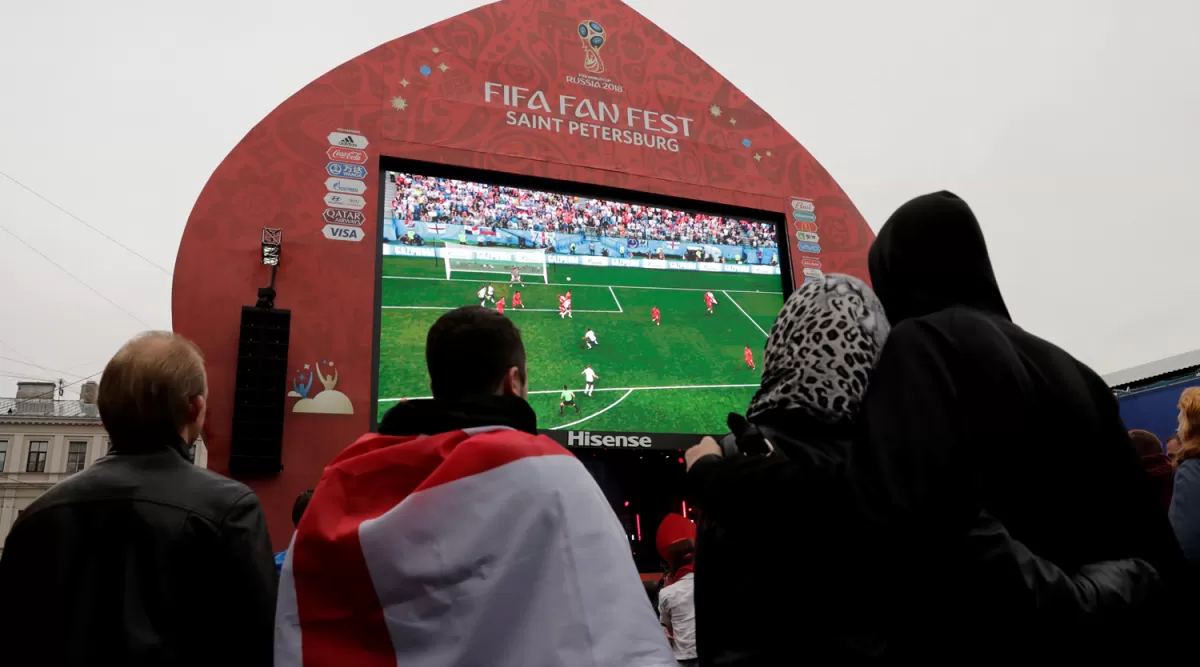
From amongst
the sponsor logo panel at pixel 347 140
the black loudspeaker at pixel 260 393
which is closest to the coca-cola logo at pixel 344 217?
the sponsor logo panel at pixel 347 140

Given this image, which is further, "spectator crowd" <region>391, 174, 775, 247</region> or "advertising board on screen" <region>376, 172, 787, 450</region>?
"spectator crowd" <region>391, 174, 775, 247</region>

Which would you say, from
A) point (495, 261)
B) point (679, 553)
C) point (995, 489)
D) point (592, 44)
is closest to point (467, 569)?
point (995, 489)

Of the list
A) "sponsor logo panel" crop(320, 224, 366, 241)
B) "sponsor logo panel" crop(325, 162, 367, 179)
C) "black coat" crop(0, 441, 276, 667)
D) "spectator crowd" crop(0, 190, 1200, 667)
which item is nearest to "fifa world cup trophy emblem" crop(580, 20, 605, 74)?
"sponsor logo panel" crop(325, 162, 367, 179)

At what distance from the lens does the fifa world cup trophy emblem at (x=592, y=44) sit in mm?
9344

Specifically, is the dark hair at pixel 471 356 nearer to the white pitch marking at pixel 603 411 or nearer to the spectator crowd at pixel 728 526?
the spectator crowd at pixel 728 526

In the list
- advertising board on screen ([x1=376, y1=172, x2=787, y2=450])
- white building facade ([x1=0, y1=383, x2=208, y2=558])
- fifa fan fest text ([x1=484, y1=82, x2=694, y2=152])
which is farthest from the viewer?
white building facade ([x1=0, y1=383, x2=208, y2=558])

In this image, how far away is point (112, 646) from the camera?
5.24ft

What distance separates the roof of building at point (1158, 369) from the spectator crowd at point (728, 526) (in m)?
10.3

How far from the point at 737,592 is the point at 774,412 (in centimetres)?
31

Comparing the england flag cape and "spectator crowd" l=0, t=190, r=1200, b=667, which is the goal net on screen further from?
the england flag cape

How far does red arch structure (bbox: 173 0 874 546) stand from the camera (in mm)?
6973

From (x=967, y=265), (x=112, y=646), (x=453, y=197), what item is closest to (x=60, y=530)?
(x=112, y=646)

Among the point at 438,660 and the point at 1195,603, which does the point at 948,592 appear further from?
the point at 438,660

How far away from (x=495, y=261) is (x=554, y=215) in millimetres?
883
